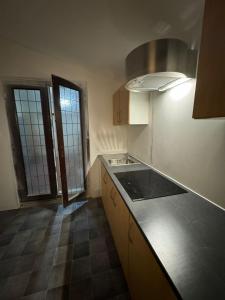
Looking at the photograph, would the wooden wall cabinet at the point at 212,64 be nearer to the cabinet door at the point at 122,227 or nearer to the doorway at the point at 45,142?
the cabinet door at the point at 122,227

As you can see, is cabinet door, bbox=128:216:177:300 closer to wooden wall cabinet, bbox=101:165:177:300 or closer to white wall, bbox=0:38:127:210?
wooden wall cabinet, bbox=101:165:177:300

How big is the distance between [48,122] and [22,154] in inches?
28.0

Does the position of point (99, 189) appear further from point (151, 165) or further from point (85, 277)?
point (85, 277)

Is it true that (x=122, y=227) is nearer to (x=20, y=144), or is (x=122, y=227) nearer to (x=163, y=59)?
(x=163, y=59)

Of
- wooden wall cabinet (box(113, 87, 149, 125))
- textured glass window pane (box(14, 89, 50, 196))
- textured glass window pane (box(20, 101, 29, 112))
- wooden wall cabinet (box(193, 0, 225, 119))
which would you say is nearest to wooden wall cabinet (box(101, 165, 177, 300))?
wooden wall cabinet (box(193, 0, 225, 119))

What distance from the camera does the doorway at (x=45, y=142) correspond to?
89.6 inches

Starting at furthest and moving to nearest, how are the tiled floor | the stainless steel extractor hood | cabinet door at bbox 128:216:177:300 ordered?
the tiled floor < the stainless steel extractor hood < cabinet door at bbox 128:216:177:300

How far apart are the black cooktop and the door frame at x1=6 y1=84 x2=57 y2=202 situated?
4.75 feet

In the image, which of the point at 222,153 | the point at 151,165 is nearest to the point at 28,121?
the point at 151,165

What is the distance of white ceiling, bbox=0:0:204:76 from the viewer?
3.44 feet

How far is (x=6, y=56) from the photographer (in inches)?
82.0

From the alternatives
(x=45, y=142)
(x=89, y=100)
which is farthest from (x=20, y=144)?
(x=89, y=100)

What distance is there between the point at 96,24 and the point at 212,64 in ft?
4.25

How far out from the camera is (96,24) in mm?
1429
